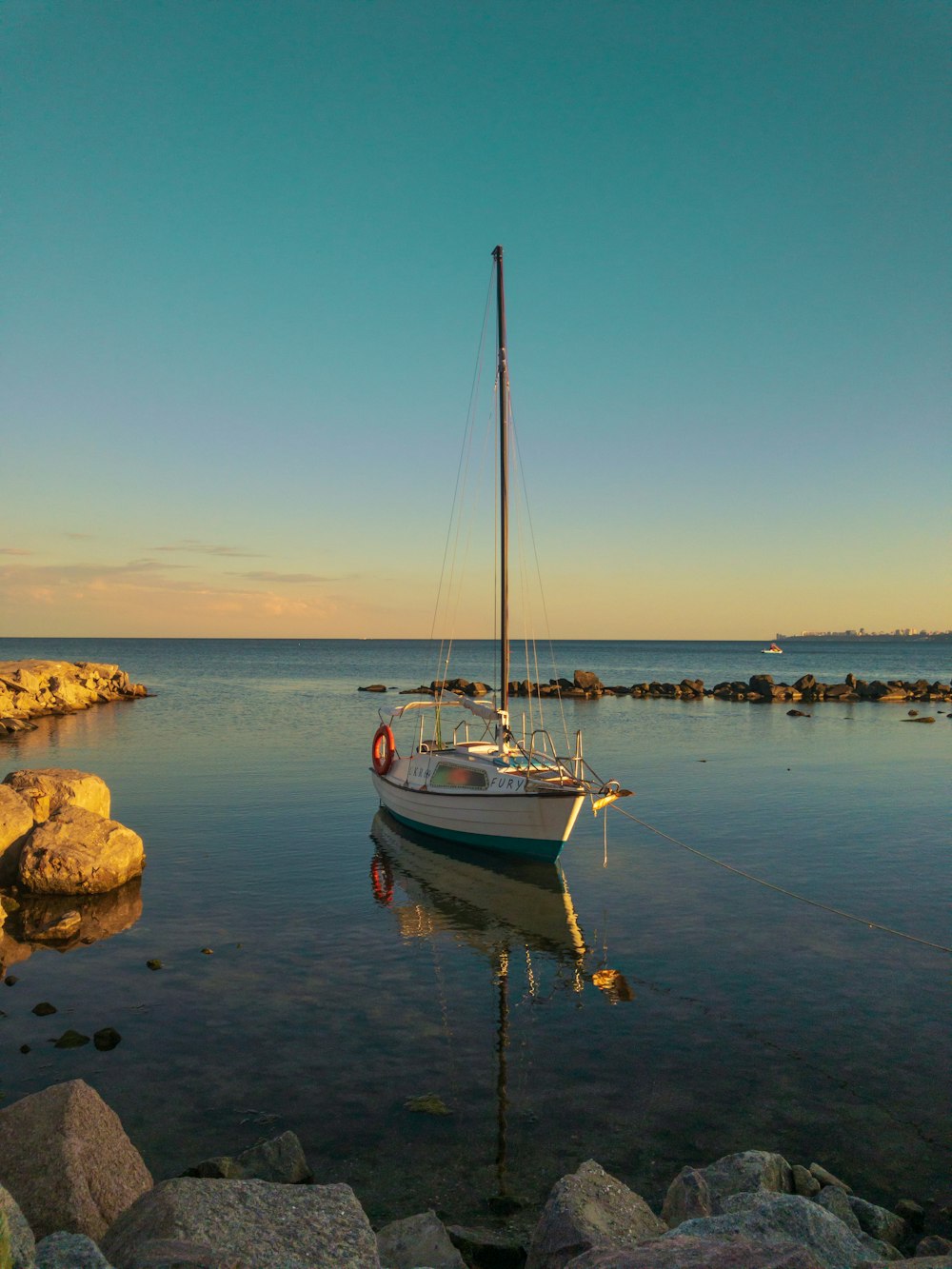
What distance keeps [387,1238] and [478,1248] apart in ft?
2.70

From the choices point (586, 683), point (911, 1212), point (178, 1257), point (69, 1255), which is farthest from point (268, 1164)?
point (586, 683)

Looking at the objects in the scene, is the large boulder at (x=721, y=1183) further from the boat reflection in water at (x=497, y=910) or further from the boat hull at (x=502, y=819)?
the boat hull at (x=502, y=819)

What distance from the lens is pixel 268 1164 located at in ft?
28.5

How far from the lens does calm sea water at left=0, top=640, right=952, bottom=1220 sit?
383 inches

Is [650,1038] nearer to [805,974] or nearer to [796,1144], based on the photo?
[796,1144]

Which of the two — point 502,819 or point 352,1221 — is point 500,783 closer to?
point 502,819

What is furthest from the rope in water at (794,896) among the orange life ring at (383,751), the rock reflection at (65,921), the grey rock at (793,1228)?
the rock reflection at (65,921)

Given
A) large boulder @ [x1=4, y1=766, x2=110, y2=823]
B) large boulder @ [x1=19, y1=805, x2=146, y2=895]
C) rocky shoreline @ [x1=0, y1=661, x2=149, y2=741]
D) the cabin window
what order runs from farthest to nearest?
rocky shoreline @ [x1=0, y1=661, x2=149, y2=741], the cabin window, large boulder @ [x1=4, y1=766, x2=110, y2=823], large boulder @ [x1=19, y1=805, x2=146, y2=895]

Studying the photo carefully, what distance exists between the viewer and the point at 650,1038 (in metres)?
12.3

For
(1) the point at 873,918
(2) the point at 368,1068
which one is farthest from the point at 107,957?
(1) the point at 873,918

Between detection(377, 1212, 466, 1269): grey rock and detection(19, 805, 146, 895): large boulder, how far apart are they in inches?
535

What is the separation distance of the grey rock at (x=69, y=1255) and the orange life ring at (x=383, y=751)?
70.2 feet

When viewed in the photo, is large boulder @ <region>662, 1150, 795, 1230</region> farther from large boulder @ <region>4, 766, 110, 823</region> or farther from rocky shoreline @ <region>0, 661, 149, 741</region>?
rocky shoreline @ <region>0, 661, 149, 741</region>

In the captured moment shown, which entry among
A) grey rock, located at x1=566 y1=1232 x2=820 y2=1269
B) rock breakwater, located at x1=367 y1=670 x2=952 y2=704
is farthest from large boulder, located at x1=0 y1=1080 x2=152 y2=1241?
rock breakwater, located at x1=367 y1=670 x2=952 y2=704
